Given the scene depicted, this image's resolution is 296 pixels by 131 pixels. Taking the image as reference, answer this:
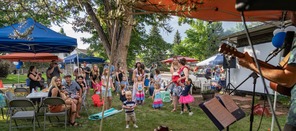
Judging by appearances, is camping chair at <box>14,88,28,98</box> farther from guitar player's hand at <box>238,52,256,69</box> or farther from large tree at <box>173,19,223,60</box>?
large tree at <box>173,19,223,60</box>

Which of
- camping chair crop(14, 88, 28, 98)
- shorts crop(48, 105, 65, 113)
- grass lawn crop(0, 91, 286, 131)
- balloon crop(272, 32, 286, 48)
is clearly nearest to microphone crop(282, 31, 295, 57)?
balloon crop(272, 32, 286, 48)

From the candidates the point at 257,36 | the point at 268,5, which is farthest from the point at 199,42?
the point at 268,5

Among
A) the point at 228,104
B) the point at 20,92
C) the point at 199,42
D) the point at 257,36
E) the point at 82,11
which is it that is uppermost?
the point at 199,42

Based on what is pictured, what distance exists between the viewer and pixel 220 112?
2980 millimetres

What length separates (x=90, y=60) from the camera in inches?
1083

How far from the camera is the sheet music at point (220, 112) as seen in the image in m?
2.93

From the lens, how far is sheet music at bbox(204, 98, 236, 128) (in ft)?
9.62

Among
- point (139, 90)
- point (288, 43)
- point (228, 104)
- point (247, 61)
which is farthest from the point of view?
point (139, 90)

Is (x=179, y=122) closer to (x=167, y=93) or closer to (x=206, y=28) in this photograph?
(x=167, y=93)

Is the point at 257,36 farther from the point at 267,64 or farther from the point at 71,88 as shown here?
the point at 267,64

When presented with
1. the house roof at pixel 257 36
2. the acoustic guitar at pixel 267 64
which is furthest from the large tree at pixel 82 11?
the house roof at pixel 257 36

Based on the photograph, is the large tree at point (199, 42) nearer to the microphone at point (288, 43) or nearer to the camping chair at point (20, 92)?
the camping chair at point (20, 92)

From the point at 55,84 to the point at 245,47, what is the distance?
10.3m

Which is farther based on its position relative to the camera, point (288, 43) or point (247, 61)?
point (288, 43)
